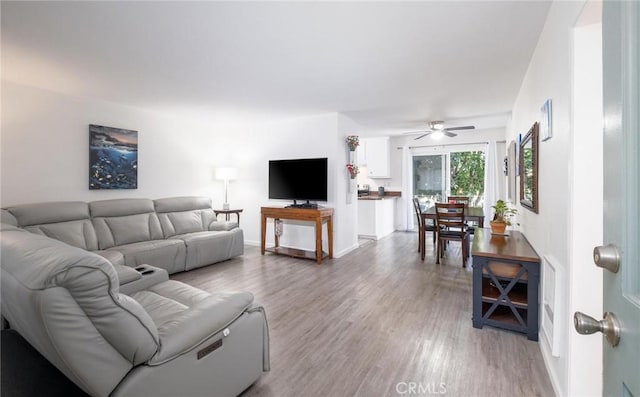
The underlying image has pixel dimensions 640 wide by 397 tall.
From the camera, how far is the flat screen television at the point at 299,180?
4.86 m

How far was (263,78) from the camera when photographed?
3.26 meters

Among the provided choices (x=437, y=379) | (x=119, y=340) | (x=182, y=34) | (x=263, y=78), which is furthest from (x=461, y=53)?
(x=119, y=340)

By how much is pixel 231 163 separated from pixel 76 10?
4.02 m

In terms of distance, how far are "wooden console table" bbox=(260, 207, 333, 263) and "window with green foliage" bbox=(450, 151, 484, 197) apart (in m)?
3.73

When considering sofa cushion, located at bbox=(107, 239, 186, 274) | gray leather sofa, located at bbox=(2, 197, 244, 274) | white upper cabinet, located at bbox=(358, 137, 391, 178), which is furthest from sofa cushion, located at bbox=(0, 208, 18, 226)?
white upper cabinet, located at bbox=(358, 137, 391, 178)

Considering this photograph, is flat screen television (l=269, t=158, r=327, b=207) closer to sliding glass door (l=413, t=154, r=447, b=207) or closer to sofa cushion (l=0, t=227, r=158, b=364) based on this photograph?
sliding glass door (l=413, t=154, r=447, b=207)

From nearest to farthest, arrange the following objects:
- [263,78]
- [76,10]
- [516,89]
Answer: [76,10] < [263,78] < [516,89]

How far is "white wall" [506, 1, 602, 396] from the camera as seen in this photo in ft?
4.74

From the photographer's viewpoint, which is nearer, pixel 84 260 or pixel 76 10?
pixel 84 260

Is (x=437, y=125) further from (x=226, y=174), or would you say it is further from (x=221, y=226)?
(x=221, y=226)

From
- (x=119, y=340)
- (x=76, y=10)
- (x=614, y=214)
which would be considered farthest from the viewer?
(x=76, y=10)

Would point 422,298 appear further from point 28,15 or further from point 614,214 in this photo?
point 28,15

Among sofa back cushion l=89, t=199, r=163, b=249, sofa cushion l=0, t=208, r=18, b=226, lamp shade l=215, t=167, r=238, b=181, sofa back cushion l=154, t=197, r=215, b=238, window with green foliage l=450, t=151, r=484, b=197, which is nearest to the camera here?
sofa cushion l=0, t=208, r=18, b=226

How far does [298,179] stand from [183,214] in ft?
6.37
